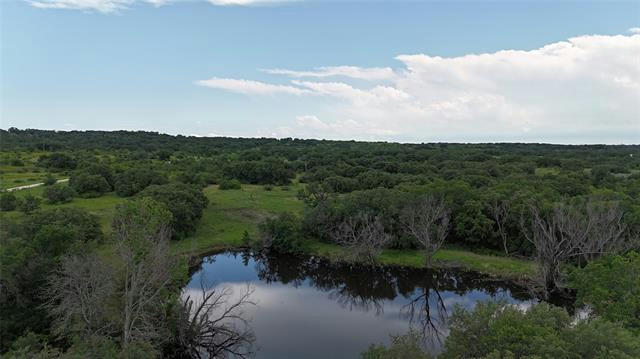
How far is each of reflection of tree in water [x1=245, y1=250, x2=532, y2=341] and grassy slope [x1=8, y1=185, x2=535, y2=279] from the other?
1527mm

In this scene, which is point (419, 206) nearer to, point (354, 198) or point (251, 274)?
point (354, 198)

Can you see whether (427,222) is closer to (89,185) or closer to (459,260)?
(459,260)

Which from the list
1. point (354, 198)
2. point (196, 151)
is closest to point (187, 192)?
point (354, 198)

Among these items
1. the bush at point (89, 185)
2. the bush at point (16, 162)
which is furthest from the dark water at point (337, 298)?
the bush at point (16, 162)

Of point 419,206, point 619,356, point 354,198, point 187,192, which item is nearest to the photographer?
point 619,356

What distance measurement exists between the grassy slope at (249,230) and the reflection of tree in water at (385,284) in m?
1.53

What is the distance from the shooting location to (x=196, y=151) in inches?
5536

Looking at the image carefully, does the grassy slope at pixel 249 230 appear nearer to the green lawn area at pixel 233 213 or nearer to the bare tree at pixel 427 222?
the green lawn area at pixel 233 213

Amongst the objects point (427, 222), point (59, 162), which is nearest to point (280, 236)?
point (427, 222)

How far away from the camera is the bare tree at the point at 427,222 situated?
1670 inches

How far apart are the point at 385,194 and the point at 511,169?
155 feet

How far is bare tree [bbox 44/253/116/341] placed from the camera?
882 inches

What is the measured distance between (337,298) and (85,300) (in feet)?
69.3

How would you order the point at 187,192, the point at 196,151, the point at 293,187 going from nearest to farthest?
the point at 187,192, the point at 293,187, the point at 196,151
